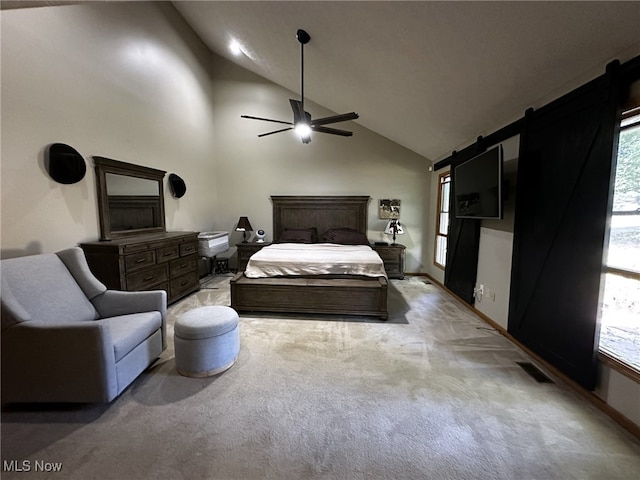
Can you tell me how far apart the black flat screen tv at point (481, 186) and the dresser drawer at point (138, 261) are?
3943 millimetres

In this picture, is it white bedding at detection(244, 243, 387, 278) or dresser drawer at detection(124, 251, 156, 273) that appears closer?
dresser drawer at detection(124, 251, 156, 273)

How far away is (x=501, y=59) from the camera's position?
86.3 inches

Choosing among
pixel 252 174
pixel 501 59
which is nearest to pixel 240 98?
pixel 252 174

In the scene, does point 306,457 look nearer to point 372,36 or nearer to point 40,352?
point 40,352

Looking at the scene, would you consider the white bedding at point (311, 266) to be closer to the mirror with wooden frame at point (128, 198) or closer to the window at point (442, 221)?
the mirror with wooden frame at point (128, 198)

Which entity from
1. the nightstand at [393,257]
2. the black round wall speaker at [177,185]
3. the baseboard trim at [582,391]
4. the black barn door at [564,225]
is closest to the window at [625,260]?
the black barn door at [564,225]

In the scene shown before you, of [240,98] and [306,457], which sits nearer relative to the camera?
→ [306,457]

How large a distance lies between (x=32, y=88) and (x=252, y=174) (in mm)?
3551

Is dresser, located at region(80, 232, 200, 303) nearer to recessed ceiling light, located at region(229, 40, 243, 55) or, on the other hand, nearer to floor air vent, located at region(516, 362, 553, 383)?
recessed ceiling light, located at region(229, 40, 243, 55)

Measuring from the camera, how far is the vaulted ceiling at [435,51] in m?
1.74

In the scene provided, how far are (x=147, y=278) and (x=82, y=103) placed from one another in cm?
202

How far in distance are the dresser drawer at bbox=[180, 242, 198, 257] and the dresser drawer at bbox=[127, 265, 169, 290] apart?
424 mm

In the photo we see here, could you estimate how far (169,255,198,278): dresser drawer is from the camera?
11.8ft
